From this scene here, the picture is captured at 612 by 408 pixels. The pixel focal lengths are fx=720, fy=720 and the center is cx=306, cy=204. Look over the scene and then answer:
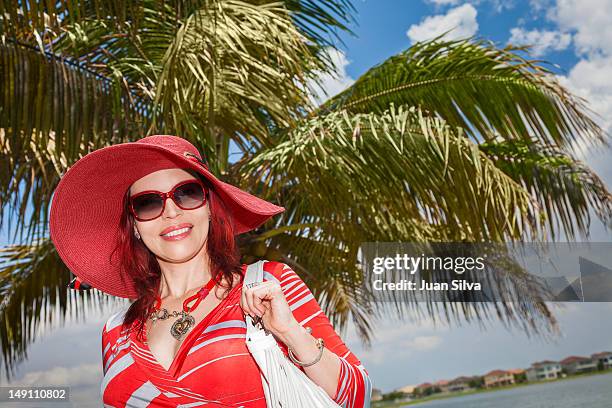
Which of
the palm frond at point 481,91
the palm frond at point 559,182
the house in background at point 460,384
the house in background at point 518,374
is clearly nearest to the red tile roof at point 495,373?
the house in background at point 518,374

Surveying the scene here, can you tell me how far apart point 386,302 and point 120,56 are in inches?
131

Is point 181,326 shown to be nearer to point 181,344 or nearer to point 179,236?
point 181,344

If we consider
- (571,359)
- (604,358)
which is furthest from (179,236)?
(604,358)

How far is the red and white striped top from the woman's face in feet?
0.47

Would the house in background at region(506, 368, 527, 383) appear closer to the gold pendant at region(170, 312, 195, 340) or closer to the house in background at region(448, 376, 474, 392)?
the house in background at region(448, 376, 474, 392)

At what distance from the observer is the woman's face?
1.47 m

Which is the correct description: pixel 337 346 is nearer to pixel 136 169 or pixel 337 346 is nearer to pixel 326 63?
pixel 136 169

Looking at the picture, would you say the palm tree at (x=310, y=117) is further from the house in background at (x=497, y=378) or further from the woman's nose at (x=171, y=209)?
the house in background at (x=497, y=378)

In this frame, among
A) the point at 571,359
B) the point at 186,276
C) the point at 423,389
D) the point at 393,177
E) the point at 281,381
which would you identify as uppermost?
the point at 393,177

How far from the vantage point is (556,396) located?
9.08 metres

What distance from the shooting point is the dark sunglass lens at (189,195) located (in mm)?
1493

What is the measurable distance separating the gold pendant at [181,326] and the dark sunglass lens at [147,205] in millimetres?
223

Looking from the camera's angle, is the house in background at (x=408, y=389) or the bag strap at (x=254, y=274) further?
the house in background at (x=408, y=389)

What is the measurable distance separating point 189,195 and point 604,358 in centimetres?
854
